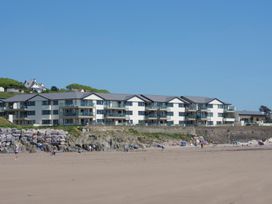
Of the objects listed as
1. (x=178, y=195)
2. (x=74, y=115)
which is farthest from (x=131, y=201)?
(x=74, y=115)

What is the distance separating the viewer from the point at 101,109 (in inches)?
3615

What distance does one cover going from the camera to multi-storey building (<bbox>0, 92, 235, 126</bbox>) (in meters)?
89.0

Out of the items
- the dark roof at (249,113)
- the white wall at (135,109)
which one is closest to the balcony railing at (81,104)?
the white wall at (135,109)

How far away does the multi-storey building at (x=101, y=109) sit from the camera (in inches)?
3504

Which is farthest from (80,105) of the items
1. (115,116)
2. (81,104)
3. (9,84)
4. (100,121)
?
(9,84)

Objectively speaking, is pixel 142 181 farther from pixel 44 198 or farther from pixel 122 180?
pixel 44 198

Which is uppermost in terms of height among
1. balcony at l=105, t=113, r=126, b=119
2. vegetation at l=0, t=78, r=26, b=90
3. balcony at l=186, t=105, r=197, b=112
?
vegetation at l=0, t=78, r=26, b=90

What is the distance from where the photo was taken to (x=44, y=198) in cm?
1178

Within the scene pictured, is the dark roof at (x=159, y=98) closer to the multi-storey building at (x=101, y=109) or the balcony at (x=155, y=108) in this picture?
the multi-storey building at (x=101, y=109)

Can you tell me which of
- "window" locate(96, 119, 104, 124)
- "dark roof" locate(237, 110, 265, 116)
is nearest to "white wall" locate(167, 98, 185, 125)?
"window" locate(96, 119, 104, 124)

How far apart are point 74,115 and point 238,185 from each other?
74713mm

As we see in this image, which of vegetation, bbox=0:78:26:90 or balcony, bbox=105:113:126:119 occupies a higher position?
vegetation, bbox=0:78:26:90

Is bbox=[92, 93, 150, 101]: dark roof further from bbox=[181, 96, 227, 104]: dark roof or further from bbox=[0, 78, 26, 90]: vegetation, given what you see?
bbox=[0, 78, 26, 90]: vegetation

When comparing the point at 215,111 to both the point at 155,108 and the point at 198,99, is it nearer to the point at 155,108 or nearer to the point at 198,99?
the point at 198,99
